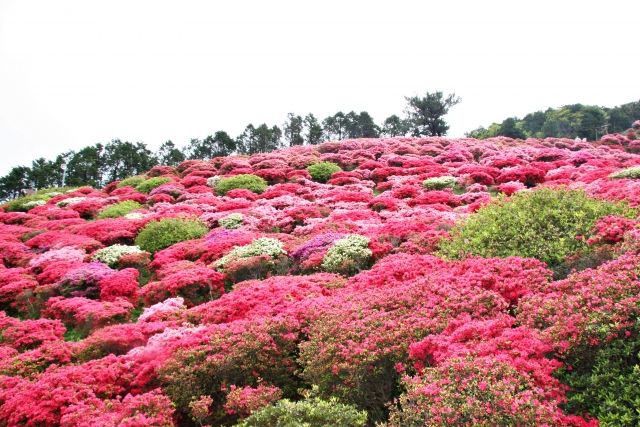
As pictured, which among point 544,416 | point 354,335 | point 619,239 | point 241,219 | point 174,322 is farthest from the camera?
point 241,219

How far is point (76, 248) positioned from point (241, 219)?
7034mm

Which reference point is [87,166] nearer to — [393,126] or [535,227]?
[393,126]

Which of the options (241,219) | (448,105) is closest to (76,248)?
(241,219)

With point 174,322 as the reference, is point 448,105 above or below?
above

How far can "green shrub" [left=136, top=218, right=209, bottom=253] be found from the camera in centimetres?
1970

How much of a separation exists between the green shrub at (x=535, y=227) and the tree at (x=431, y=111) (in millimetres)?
47136

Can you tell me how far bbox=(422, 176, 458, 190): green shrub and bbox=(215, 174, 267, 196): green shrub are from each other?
10345 mm

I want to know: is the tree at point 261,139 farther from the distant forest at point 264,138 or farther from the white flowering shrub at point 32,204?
the white flowering shrub at point 32,204

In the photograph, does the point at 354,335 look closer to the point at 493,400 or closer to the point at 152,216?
the point at 493,400

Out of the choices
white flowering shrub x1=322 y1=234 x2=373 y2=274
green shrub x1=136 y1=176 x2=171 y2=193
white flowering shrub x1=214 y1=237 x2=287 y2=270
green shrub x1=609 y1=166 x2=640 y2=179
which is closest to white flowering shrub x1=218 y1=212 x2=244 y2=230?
white flowering shrub x1=214 y1=237 x2=287 y2=270

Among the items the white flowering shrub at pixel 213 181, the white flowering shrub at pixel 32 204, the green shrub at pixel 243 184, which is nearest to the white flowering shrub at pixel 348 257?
the green shrub at pixel 243 184

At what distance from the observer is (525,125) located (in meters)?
82.2

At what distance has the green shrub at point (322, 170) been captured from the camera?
104 feet

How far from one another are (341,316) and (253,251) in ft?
25.7
